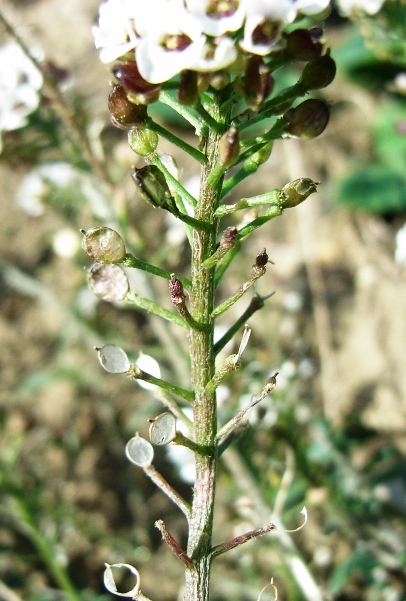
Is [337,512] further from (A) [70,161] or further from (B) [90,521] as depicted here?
(A) [70,161]

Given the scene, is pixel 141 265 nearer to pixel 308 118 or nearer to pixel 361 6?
pixel 308 118

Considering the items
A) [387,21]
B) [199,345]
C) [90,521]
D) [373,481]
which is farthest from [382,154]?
[199,345]

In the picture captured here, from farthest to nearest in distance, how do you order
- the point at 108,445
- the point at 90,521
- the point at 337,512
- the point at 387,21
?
the point at 108,445, the point at 90,521, the point at 337,512, the point at 387,21

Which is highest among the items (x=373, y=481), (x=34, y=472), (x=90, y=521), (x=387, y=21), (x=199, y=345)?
(x=387, y=21)

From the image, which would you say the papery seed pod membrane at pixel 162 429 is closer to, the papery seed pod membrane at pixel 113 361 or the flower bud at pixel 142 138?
the papery seed pod membrane at pixel 113 361

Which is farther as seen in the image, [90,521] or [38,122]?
[90,521]

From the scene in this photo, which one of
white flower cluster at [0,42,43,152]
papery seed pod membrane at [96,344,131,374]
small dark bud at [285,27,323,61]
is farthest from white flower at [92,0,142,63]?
white flower cluster at [0,42,43,152]

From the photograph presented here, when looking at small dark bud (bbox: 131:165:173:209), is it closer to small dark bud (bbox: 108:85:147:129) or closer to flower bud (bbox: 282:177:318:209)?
small dark bud (bbox: 108:85:147:129)
